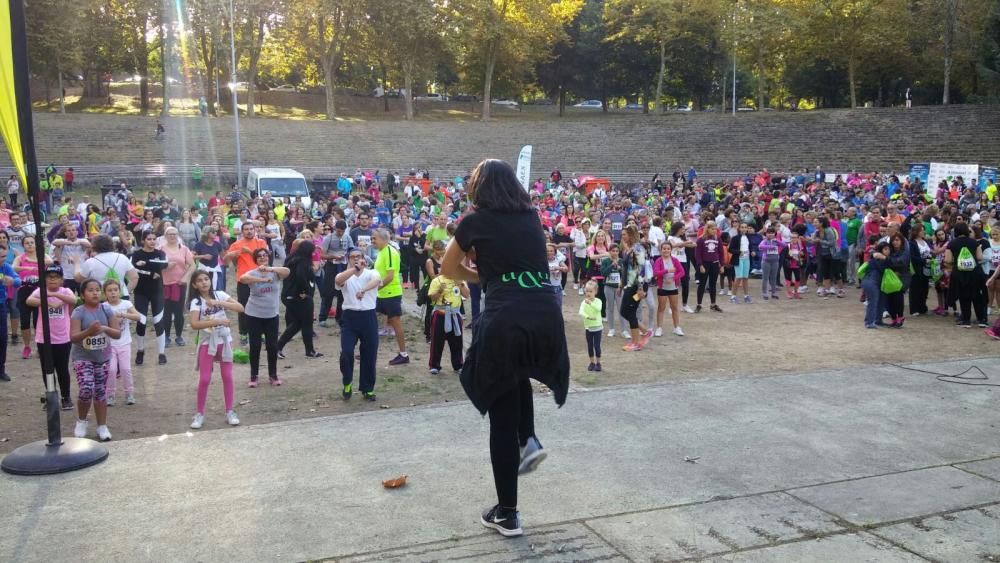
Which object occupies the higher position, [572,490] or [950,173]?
[950,173]

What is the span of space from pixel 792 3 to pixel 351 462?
62.6 meters

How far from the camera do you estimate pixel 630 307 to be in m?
11.1

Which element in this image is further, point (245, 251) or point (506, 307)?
point (245, 251)

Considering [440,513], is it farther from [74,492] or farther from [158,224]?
[158,224]

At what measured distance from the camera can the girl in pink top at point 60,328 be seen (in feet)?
25.7

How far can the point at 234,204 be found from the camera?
21.1 m

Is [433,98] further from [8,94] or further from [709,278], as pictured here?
[8,94]

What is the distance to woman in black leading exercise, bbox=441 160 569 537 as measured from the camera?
4.13m

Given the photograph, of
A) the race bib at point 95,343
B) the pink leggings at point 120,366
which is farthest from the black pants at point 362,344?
the race bib at point 95,343

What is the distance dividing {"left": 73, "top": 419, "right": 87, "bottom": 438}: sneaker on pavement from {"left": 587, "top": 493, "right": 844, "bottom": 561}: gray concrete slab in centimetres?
460

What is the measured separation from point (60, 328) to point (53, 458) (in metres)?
2.44

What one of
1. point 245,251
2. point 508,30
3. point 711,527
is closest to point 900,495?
point 711,527

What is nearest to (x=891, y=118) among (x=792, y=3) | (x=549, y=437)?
(x=792, y=3)

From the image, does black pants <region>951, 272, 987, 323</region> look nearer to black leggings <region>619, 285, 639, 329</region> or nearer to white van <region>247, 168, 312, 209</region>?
→ black leggings <region>619, 285, 639, 329</region>
